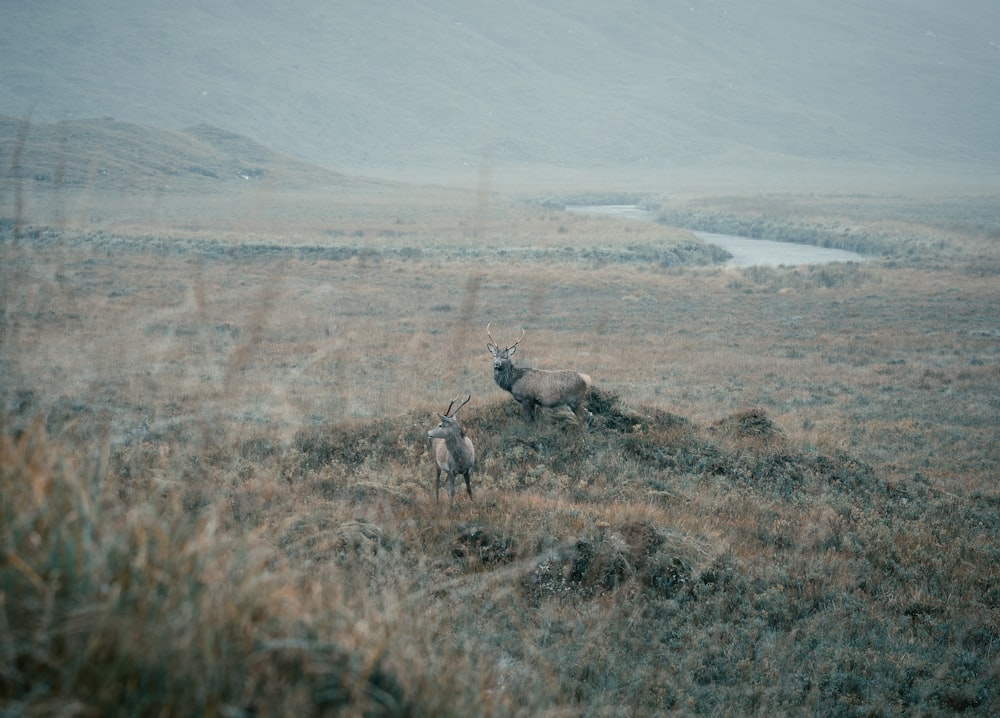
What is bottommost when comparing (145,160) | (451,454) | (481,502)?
(481,502)

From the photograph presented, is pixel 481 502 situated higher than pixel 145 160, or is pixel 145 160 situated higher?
pixel 145 160

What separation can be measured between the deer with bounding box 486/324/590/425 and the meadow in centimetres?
27

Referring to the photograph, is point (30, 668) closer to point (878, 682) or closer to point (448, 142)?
point (878, 682)

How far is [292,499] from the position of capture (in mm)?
8203

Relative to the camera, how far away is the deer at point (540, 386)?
12203 millimetres

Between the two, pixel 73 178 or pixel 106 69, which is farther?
pixel 106 69

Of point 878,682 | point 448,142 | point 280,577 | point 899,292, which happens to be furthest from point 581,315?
point 448,142

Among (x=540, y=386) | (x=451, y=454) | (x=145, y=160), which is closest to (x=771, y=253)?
(x=540, y=386)

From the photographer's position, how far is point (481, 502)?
339 inches

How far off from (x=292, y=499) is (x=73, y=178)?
60.8 metres

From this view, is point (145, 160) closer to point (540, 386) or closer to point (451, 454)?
point (540, 386)

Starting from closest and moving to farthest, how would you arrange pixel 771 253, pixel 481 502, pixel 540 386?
pixel 481 502, pixel 540 386, pixel 771 253

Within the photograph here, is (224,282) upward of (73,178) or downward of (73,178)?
downward

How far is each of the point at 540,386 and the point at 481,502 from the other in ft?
12.9
